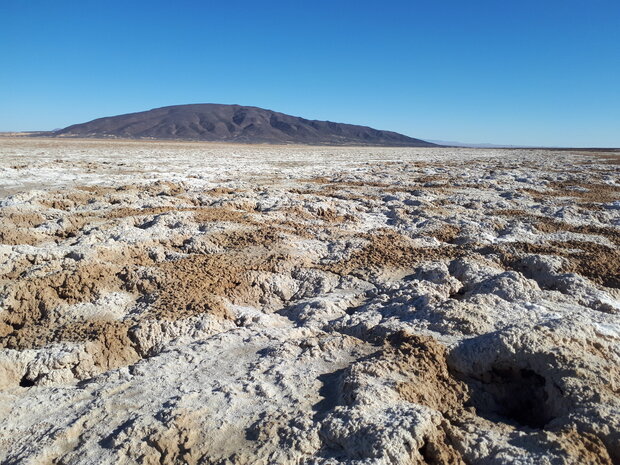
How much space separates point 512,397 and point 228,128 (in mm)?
115097

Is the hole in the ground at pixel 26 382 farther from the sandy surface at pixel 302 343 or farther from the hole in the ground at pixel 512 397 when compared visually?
the hole in the ground at pixel 512 397

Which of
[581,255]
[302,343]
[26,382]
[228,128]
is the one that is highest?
[228,128]

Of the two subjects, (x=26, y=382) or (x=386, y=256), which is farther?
(x=386, y=256)

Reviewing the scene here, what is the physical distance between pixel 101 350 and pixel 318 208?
13.1 ft

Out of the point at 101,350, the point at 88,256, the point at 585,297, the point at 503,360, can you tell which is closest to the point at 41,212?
the point at 88,256

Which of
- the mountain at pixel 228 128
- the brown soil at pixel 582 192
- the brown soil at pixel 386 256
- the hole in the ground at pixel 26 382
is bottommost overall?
the hole in the ground at pixel 26 382

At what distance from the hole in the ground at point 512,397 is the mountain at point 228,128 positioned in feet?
313

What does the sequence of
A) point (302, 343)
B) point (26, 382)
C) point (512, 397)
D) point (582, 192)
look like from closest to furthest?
1. point (512, 397)
2. point (26, 382)
3. point (302, 343)
4. point (582, 192)

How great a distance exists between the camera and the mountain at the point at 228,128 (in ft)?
338

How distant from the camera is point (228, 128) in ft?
368

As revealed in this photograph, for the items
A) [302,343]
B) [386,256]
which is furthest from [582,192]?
[302,343]

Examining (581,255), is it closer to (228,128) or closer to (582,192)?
(582,192)

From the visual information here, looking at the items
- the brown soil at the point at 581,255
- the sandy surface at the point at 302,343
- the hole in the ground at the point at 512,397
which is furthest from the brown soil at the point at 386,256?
the hole in the ground at the point at 512,397

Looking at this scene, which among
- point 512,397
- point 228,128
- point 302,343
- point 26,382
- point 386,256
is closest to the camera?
point 512,397
